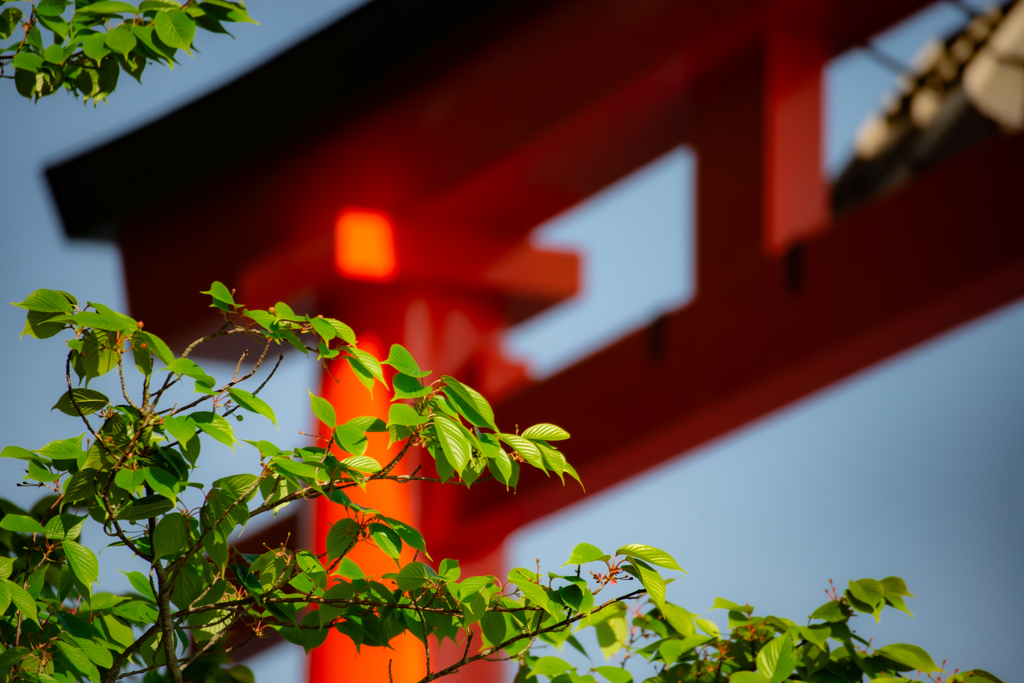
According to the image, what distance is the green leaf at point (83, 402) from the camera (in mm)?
1055

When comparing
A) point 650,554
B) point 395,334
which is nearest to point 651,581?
point 650,554

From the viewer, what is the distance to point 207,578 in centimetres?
120

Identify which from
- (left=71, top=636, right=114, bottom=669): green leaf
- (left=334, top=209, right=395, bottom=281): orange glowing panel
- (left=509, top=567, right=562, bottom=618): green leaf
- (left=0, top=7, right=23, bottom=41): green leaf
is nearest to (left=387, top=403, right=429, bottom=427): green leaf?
(left=509, top=567, right=562, bottom=618): green leaf

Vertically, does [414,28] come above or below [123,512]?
above

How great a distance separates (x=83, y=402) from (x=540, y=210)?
2.04m

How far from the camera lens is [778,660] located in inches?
47.4

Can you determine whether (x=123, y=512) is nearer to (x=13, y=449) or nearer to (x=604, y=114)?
(x=13, y=449)

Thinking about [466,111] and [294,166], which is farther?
[294,166]

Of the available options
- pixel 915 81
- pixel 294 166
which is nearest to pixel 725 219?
pixel 294 166

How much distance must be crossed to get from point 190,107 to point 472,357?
1046 millimetres

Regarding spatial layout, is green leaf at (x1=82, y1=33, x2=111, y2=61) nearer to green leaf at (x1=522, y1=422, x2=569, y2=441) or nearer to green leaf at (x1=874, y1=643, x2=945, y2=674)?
green leaf at (x1=522, y1=422, x2=569, y2=441)

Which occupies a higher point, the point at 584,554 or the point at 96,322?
the point at 96,322

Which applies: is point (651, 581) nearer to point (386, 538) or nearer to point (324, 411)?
point (386, 538)

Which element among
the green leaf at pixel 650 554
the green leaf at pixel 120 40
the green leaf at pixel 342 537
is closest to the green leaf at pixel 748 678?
the green leaf at pixel 650 554
